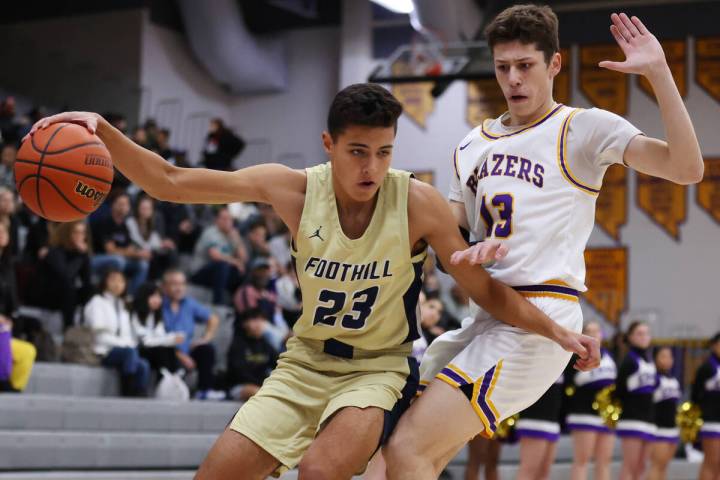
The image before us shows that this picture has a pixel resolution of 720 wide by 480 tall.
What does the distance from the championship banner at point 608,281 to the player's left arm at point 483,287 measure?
14.1m

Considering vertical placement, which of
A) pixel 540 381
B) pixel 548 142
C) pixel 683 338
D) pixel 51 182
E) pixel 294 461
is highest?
pixel 548 142

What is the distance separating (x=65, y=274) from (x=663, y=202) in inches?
447

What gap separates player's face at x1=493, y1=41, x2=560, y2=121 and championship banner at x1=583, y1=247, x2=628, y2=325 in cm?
1387

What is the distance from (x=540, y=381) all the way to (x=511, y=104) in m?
1.07

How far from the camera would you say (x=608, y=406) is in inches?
403

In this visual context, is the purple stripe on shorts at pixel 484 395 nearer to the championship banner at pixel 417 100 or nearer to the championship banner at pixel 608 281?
the championship banner at pixel 608 281

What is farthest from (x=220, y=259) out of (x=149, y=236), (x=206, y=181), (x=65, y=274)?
(x=206, y=181)

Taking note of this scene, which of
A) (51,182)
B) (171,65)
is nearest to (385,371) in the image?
(51,182)

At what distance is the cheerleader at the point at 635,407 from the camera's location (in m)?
10.4

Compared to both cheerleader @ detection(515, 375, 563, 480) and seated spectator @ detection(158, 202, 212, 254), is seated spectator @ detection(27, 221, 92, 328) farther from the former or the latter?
cheerleader @ detection(515, 375, 563, 480)

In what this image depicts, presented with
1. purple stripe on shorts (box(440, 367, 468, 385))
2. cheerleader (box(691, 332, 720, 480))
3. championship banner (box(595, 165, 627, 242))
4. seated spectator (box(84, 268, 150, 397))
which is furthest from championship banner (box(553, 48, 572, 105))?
purple stripe on shorts (box(440, 367, 468, 385))

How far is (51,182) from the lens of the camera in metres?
3.89

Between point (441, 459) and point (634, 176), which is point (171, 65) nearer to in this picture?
point (634, 176)

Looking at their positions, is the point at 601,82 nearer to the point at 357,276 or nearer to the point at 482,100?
the point at 482,100
